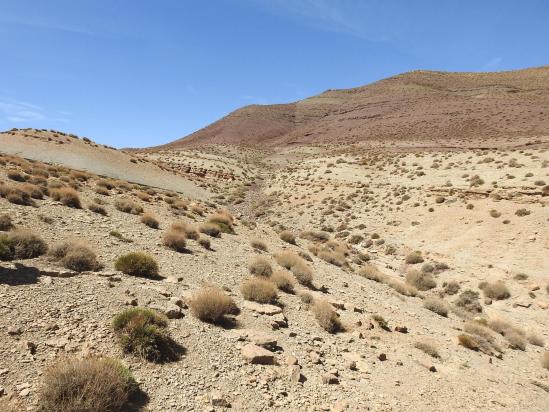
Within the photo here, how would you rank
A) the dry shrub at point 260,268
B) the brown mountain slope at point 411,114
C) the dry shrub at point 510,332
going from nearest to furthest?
the dry shrub at point 510,332, the dry shrub at point 260,268, the brown mountain slope at point 411,114

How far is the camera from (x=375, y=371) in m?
8.47

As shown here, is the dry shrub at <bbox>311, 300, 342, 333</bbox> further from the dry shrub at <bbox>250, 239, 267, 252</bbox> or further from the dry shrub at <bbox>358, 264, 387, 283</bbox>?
the dry shrub at <bbox>358, 264, 387, 283</bbox>

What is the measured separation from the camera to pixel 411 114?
94.4m

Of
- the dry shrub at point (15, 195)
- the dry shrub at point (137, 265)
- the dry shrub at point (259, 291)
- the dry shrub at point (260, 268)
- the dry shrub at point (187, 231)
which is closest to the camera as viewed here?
the dry shrub at point (137, 265)

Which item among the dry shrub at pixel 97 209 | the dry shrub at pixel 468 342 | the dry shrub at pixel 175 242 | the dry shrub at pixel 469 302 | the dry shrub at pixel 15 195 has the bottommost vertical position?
the dry shrub at pixel 469 302

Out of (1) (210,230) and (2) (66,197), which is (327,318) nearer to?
(1) (210,230)

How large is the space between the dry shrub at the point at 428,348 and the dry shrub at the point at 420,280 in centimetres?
966

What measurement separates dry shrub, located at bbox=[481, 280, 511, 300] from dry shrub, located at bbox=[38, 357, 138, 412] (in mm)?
16884

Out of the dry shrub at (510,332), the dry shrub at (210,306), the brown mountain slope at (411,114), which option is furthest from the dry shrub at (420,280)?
the brown mountain slope at (411,114)

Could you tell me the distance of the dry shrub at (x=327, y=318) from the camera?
33.8ft

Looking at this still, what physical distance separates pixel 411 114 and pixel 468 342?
91.6m

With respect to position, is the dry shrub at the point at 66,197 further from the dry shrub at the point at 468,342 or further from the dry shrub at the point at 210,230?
the dry shrub at the point at 468,342

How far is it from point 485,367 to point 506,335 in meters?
3.91

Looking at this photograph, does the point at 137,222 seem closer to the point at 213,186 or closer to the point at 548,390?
the point at 548,390
